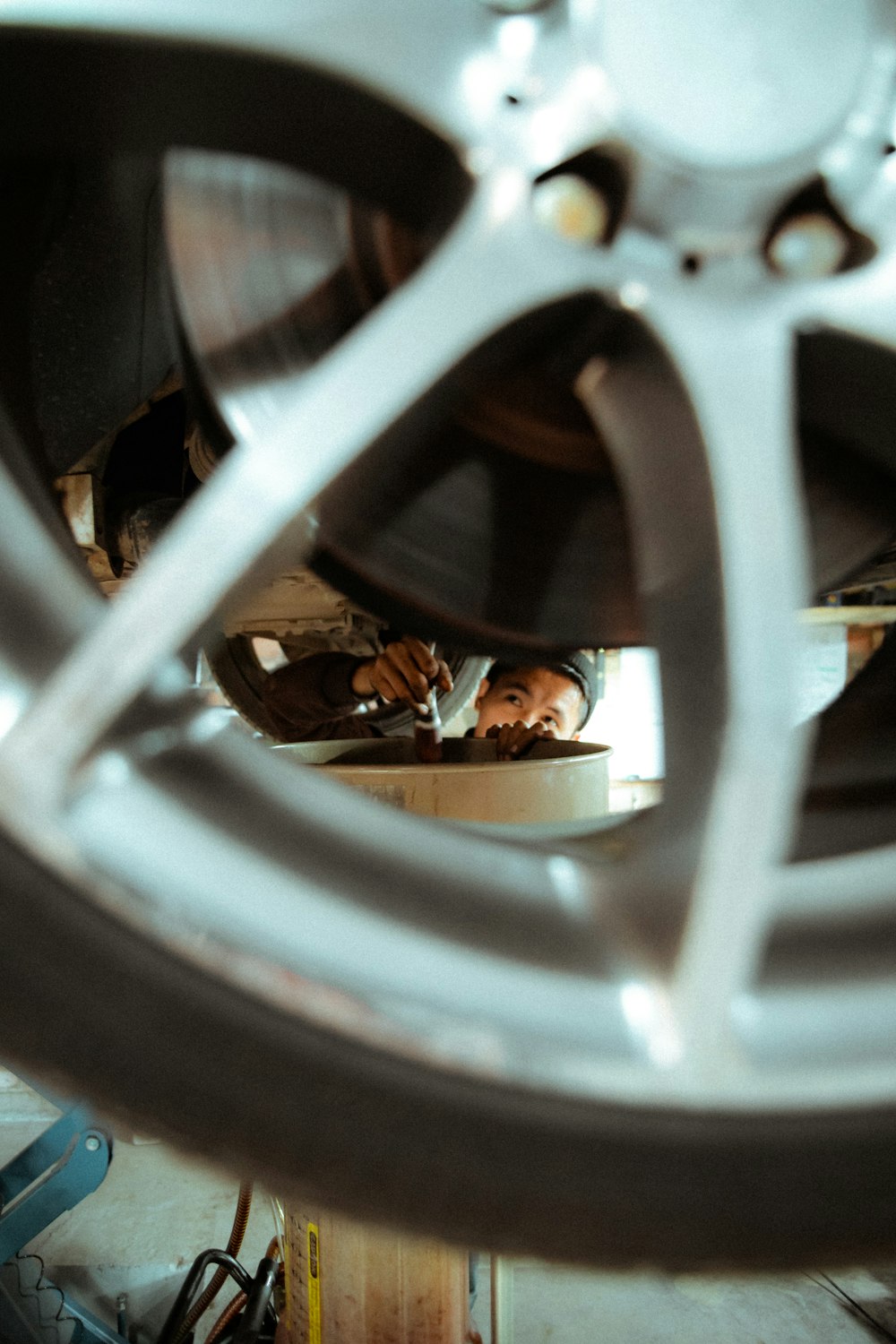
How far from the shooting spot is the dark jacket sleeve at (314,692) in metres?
2.19

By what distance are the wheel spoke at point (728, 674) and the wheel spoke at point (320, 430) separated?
0.07 m

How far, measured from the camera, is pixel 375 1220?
369mm

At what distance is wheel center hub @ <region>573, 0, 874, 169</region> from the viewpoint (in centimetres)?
38

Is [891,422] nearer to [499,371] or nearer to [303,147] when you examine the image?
[499,371]

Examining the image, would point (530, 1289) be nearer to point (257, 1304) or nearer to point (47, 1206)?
point (257, 1304)

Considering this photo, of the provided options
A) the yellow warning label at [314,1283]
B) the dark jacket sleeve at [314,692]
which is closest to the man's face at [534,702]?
the dark jacket sleeve at [314,692]

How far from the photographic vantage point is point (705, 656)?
456 millimetres

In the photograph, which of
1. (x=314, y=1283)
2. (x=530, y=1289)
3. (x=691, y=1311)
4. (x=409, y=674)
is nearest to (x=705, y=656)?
(x=409, y=674)

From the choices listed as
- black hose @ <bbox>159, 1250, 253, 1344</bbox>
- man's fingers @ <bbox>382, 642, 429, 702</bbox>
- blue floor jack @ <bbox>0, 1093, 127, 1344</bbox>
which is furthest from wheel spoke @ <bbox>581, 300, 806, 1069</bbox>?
black hose @ <bbox>159, 1250, 253, 1344</bbox>

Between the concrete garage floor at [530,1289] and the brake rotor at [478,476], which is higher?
the brake rotor at [478,476]

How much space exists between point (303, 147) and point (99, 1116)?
1.46 feet

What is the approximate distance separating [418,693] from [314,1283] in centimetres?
92

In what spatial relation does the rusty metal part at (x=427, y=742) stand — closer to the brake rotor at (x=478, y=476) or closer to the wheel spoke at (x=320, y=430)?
the brake rotor at (x=478, y=476)

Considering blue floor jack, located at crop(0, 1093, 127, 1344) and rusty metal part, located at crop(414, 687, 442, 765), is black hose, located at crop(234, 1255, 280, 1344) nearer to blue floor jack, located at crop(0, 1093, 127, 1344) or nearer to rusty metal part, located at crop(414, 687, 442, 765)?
blue floor jack, located at crop(0, 1093, 127, 1344)
